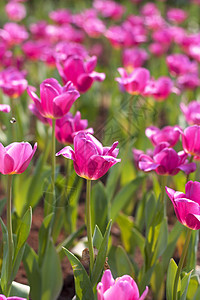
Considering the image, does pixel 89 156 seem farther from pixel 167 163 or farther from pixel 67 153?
pixel 167 163

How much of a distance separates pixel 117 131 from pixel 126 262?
550 mm

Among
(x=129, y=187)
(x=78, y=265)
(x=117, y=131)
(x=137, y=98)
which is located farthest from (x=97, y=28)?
(x=78, y=265)

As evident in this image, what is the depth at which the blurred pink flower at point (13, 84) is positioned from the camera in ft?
5.61

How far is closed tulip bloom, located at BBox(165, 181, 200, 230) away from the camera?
1.00 meters

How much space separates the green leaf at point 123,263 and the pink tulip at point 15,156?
0.51m

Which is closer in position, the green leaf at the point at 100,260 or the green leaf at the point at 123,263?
the green leaf at the point at 100,260

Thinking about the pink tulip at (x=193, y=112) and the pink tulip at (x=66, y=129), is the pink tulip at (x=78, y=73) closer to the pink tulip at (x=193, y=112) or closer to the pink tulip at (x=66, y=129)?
the pink tulip at (x=66, y=129)

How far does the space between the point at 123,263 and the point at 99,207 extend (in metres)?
0.21

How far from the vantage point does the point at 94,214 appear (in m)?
1.58

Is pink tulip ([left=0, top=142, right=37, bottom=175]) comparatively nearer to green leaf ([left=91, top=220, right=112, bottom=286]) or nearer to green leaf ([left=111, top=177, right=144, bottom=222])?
green leaf ([left=91, top=220, right=112, bottom=286])

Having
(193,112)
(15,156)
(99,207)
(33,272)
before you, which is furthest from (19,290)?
(193,112)

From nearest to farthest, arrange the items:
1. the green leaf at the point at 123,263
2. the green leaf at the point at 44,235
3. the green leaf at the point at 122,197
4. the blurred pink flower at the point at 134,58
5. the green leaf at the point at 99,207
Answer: the green leaf at the point at 44,235 < the green leaf at the point at 123,263 < the green leaf at the point at 99,207 < the green leaf at the point at 122,197 < the blurred pink flower at the point at 134,58

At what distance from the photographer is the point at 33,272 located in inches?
54.3

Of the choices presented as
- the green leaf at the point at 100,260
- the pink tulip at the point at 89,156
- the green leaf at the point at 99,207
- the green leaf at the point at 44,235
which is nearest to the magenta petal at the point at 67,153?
the pink tulip at the point at 89,156
